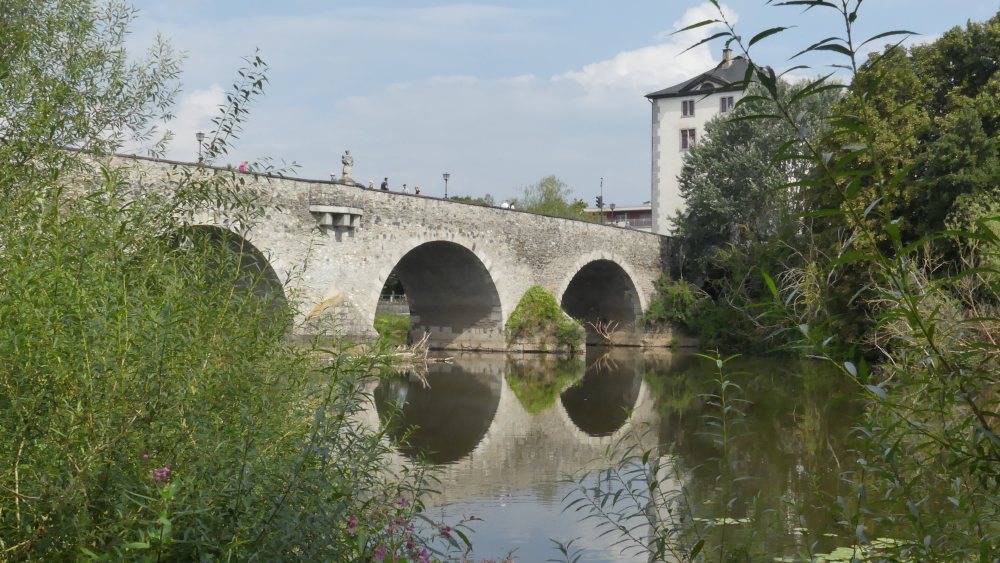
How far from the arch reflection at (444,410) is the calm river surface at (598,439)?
26 mm

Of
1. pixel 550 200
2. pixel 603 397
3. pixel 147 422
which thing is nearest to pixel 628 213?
pixel 550 200

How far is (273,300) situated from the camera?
444 cm

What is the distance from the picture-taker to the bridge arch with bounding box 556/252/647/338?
25.5 meters

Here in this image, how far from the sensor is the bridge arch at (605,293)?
2553cm

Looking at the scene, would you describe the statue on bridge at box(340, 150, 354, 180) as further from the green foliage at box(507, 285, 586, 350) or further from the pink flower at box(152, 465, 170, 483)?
the pink flower at box(152, 465, 170, 483)

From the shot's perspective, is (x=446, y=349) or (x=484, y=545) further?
(x=446, y=349)

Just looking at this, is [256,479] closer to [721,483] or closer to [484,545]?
[484,545]

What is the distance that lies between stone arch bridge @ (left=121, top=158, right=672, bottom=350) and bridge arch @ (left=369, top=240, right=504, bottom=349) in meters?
0.03

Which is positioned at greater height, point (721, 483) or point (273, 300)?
point (273, 300)

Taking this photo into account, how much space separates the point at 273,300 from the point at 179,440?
1.65 metres

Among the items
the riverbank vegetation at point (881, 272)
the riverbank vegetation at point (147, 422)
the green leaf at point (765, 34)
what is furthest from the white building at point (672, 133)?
the green leaf at point (765, 34)

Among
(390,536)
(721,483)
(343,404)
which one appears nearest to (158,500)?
(343,404)

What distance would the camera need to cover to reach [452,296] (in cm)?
2245

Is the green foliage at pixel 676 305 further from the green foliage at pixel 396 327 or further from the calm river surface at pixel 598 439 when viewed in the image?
the green foliage at pixel 396 327
